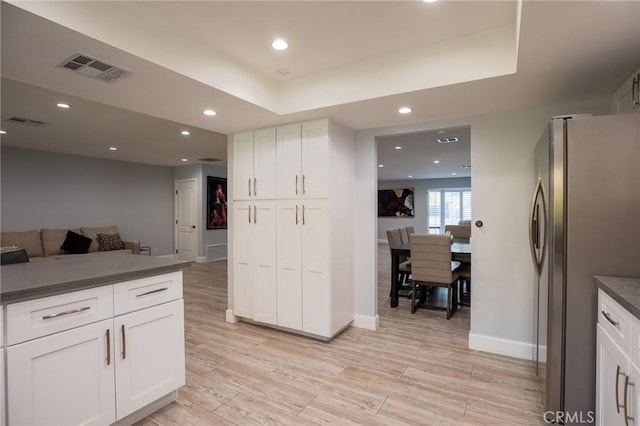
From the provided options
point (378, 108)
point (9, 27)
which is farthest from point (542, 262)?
point (9, 27)

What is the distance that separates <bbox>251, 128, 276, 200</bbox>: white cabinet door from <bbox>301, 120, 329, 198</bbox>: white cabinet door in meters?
0.37

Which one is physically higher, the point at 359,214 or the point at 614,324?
the point at 359,214

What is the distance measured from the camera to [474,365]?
2.65 metres

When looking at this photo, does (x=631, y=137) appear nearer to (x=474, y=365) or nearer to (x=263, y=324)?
(x=474, y=365)

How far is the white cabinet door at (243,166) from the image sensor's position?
352 centimetres

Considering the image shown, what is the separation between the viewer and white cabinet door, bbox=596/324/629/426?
4.19 feet

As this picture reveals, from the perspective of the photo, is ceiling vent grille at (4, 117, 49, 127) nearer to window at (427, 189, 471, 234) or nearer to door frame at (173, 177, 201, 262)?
door frame at (173, 177, 201, 262)

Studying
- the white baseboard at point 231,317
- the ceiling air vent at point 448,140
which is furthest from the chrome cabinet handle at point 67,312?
the ceiling air vent at point 448,140

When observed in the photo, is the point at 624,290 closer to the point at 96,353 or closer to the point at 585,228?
the point at 585,228

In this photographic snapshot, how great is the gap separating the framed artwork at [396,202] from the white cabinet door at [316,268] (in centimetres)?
916

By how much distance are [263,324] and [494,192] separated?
270cm

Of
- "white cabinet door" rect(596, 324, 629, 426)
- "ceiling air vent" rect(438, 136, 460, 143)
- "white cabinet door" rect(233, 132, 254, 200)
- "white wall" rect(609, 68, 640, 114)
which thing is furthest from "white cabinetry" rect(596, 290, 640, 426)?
"ceiling air vent" rect(438, 136, 460, 143)

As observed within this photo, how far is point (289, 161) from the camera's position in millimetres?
3260

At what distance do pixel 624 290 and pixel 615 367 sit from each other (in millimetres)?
329
